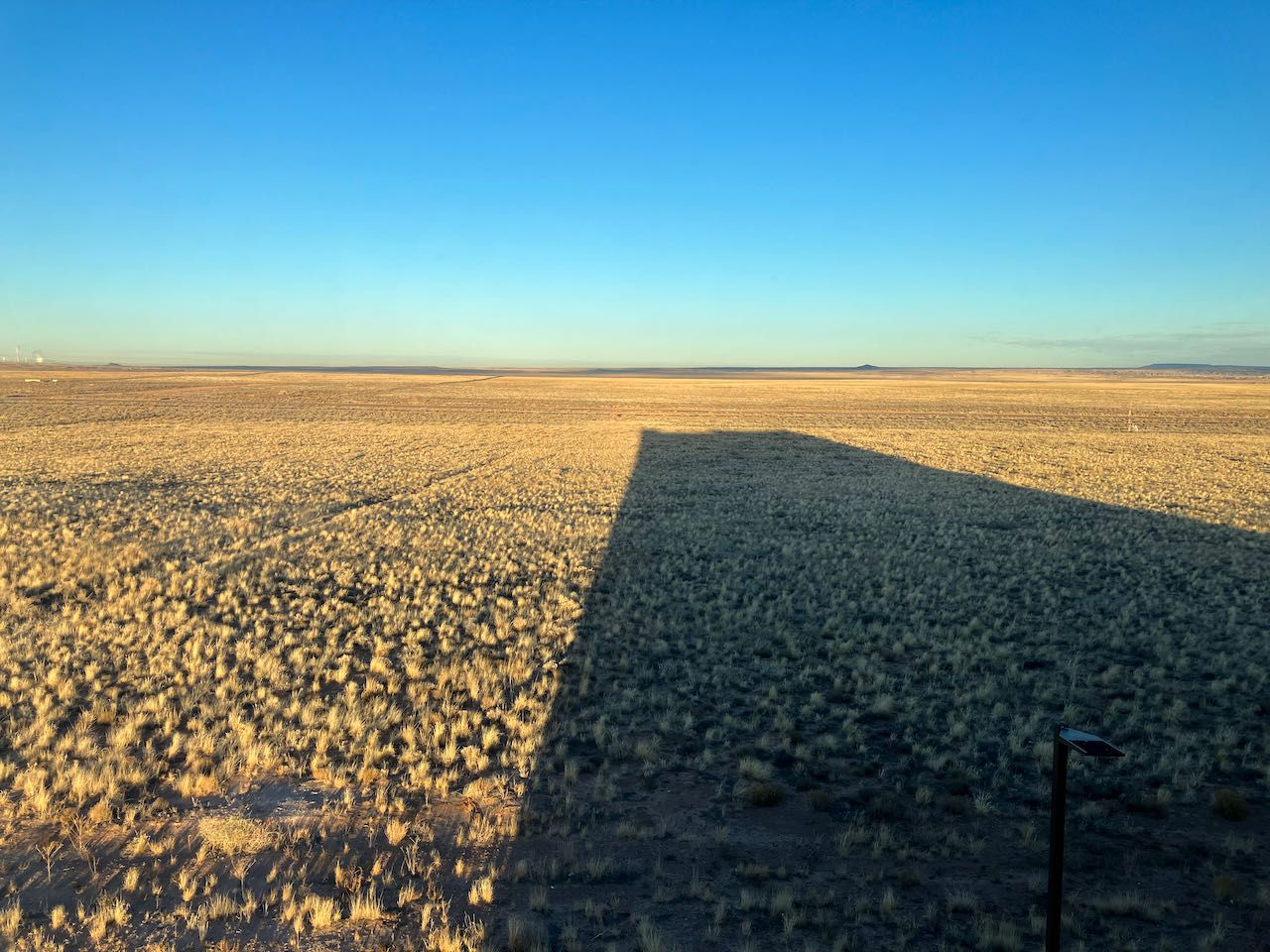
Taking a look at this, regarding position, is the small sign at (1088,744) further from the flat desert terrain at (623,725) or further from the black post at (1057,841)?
the flat desert terrain at (623,725)

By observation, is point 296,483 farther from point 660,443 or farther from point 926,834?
point 926,834

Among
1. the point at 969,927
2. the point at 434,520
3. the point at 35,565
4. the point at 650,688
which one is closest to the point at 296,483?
the point at 434,520

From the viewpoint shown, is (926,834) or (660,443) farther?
(660,443)

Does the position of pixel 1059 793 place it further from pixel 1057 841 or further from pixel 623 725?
pixel 623 725

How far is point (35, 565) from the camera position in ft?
41.9

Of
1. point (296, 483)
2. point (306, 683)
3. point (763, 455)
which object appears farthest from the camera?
point (763, 455)

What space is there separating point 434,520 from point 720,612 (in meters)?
8.85

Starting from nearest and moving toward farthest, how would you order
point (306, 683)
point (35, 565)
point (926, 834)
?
point (926, 834)
point (306, 683)
point (35, 565)

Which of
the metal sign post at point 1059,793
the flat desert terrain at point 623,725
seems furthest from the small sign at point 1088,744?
the flat desert terrain at point 623,725

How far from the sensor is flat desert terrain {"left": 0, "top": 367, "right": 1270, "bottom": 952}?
4859 mm

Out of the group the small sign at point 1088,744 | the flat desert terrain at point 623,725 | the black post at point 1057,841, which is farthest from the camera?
the flat desert terrain at point 623,725

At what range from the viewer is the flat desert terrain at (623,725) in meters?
4.86

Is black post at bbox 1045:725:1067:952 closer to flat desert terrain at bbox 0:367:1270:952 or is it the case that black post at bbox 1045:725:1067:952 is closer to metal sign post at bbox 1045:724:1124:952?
metal sign post at bbox 1045:724:1124:952

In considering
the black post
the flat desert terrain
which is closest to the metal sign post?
the black post
